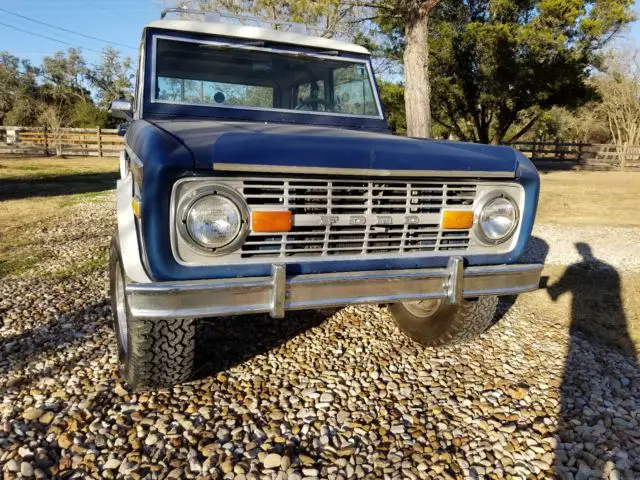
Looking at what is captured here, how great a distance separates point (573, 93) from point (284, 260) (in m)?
17.6

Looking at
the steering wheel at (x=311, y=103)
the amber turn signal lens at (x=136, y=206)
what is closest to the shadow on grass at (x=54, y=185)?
the steering wheel at (x=311, y=103)

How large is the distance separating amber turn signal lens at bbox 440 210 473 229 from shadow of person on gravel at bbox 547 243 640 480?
118 centimetres

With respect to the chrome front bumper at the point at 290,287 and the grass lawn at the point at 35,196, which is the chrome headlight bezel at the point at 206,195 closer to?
the chrome front bumper at the point at 290,287

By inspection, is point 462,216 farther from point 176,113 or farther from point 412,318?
point 176,113

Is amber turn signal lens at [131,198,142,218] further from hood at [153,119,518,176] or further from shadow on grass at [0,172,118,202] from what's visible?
shadow on grass at [0,172,118,202]

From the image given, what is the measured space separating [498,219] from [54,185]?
12.1 meters

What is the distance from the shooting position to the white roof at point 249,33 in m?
3.39

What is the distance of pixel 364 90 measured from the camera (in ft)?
12.4

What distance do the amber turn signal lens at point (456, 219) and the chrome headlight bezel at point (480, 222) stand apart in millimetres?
49

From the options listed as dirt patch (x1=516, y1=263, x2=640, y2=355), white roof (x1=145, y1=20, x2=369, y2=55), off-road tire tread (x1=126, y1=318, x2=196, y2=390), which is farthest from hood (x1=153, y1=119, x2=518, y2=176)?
dirt patch (x1=516, y1=263, x2=640, y2=355)

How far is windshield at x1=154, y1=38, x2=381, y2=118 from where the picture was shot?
10.9ft

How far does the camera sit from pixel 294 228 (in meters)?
2.24

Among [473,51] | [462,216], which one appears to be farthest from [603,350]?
[473,51]

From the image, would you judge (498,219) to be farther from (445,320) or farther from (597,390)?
(597,390)
